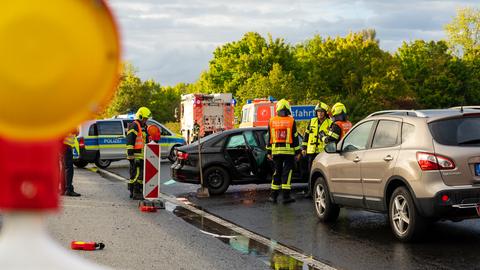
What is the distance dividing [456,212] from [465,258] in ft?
1.82

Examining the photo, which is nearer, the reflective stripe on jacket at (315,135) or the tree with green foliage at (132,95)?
the reflective stripe on jacket at (315,135)

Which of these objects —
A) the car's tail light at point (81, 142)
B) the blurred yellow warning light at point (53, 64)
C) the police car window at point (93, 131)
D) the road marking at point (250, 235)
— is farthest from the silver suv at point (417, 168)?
the police car window at point (93, 131)

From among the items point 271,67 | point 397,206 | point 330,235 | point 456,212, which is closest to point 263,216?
point 330,235

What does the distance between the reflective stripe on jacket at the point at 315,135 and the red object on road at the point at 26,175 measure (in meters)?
13.5

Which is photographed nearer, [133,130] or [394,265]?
[394,265]

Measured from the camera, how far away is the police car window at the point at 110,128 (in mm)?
25859

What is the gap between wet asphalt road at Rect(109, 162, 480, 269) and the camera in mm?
7750

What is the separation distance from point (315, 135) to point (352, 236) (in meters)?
5.12

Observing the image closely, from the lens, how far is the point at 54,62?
0.65 m

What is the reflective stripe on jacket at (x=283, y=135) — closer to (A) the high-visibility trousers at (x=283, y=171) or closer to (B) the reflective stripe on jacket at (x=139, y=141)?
(A) the high-visibility trousers at (x=283, y=171)

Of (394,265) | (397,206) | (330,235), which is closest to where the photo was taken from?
(394,265)

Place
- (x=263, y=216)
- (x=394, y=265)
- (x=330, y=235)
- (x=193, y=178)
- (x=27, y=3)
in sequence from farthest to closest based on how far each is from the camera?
(x=193, y=178)
(x=263, y=216)
(x=330, y=235)
(x=394, y=265)
(x=27, y=3)

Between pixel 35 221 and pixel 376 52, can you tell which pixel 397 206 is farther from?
pixel 376 52

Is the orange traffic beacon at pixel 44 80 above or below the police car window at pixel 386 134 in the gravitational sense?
above
